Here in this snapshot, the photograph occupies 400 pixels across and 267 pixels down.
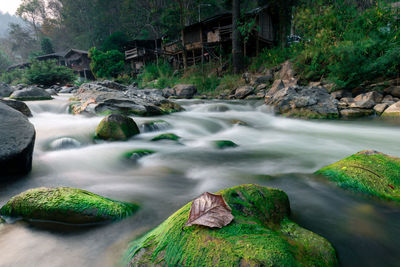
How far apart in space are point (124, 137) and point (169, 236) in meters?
3.56

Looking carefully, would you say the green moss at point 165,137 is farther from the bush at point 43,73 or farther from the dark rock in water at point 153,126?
the bush at point 43,73

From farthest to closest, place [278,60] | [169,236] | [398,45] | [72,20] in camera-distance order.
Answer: [72,20] < [278,60] < [398,45] < [169,236]

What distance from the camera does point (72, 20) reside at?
4984 cm

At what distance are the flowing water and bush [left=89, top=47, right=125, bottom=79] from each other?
21.8 meters

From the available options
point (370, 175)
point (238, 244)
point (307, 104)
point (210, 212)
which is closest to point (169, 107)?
point (307, 104)

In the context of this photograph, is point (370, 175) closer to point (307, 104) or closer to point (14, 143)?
point (14, 143)

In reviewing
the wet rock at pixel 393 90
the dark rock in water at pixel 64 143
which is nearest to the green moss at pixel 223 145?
the dark rock in water at pixel 64 143

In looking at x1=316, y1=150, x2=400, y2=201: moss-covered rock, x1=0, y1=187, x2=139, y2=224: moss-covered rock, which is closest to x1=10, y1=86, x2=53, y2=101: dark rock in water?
x1=0, y1=187, x2=139, y2=224: moss-covered rock

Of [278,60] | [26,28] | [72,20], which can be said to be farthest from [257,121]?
[26,28]

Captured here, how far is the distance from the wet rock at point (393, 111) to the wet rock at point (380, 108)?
142mm

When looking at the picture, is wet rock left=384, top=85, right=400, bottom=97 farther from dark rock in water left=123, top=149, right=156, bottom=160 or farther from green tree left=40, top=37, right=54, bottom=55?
green tree left=40, top=37, right=54, bottom=55

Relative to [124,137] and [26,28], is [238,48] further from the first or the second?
[26,28]

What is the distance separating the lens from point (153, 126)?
540cm

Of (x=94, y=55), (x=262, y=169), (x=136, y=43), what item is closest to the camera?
(x=262, y=169)
